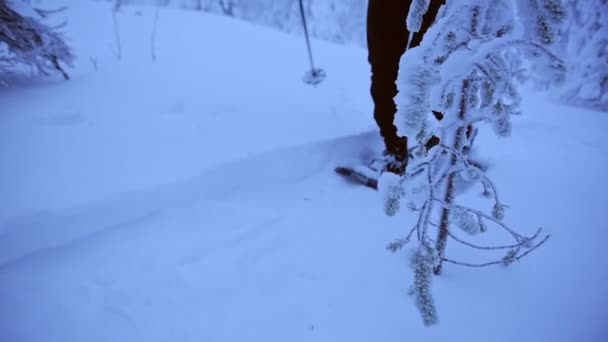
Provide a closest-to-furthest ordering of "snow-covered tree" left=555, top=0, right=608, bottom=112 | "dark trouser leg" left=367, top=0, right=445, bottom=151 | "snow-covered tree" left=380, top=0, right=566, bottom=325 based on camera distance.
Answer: "snow-covered tree" left=380, top=0, right=566, bottom=325
"dark trouser leg" left=367, top=0, right=445, bottom=151
"snow-covered tree" left=555, top=0, right=608, bottom=112

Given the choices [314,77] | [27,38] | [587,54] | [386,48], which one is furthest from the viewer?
[587,54]

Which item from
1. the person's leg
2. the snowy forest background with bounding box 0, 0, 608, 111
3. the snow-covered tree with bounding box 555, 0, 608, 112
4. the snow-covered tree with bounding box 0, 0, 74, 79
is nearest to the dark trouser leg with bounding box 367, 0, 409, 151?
the person's leg

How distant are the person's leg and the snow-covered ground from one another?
482 millimetres

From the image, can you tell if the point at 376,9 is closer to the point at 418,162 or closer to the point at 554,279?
the point at 418,162

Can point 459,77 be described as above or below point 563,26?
below

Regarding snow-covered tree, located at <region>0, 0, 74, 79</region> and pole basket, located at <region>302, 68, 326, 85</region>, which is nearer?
snow-covered tree, located at <region>0, 0, 74, 79</region>

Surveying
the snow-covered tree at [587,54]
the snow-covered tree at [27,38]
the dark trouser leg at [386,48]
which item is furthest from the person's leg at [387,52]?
the snow-covered tree at [587,54]

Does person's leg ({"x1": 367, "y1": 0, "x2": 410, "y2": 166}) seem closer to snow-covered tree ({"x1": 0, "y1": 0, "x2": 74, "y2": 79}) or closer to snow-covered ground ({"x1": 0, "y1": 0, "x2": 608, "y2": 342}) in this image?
snow-covered ground ({"x1": 0, "y1": 0, "x2": 608, "y2": 342})

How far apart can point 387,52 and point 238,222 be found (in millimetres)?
1450

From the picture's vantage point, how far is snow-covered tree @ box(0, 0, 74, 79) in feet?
8.52

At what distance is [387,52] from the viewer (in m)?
2.14

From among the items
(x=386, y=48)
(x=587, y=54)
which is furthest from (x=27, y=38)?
(x=587, y=54)

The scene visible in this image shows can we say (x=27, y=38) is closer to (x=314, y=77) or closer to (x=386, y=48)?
(x=314, y=77)

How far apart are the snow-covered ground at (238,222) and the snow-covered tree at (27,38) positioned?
0.73 ft
